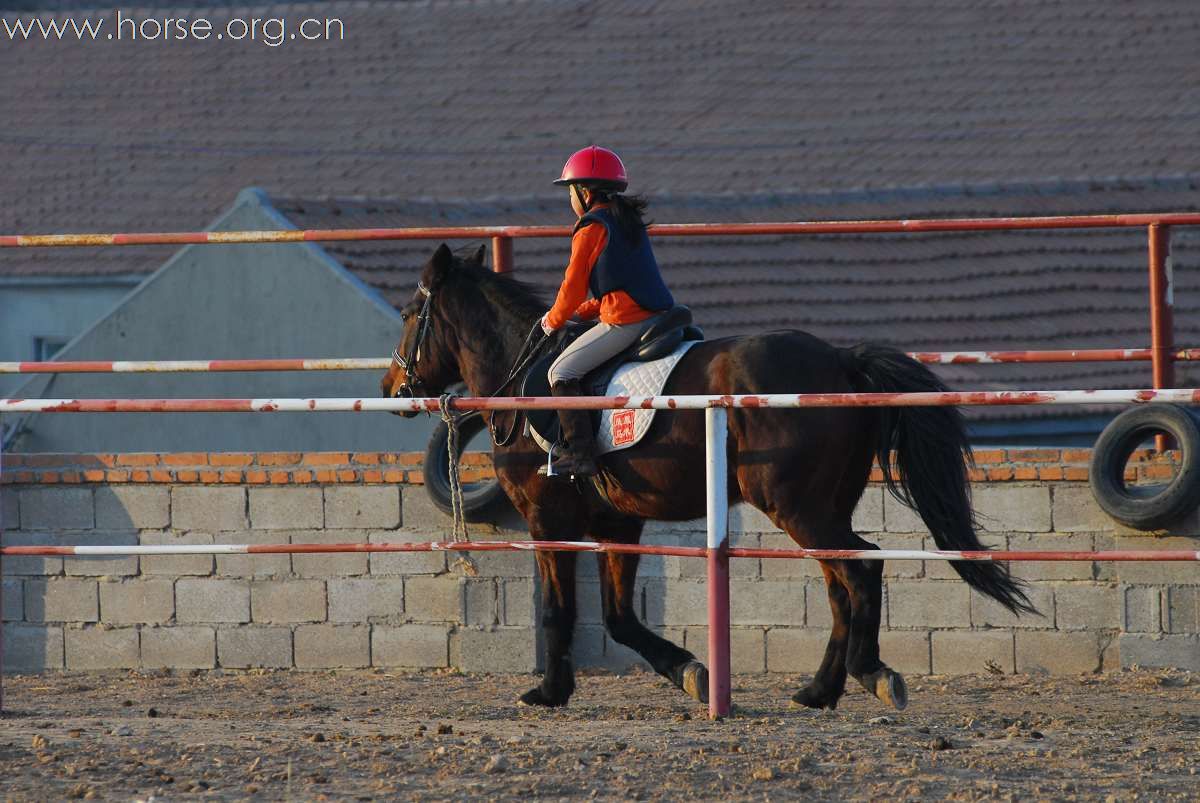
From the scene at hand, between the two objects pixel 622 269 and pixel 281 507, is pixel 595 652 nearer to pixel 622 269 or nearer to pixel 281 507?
pixel 281 507

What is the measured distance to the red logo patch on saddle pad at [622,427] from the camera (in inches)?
277

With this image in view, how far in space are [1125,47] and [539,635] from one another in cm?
1548

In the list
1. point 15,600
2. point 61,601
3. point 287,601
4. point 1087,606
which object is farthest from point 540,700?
point 15,600

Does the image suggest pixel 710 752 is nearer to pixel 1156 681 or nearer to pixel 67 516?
pixel 1156 681

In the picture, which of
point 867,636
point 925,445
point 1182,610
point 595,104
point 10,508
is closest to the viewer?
point 867,636

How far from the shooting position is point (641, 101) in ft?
74.3

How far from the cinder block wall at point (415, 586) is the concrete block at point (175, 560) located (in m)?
0.01

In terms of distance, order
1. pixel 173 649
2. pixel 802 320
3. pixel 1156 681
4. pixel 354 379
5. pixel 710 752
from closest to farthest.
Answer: pixel 710 752, pixel 1156 681, pixel 173 649, pixel 354 379, pixel 802 320

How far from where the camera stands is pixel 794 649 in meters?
8.60

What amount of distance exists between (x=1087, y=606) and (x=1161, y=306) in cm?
140

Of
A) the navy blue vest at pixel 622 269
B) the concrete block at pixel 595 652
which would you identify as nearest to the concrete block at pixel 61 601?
the concrete block at pixel 595 652


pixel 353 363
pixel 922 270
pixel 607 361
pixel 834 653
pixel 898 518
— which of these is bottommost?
pixel 834 653

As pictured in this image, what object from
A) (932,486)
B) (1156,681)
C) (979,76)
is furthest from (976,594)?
(979,76)

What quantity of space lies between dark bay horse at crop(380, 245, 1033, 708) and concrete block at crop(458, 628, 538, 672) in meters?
1.36
